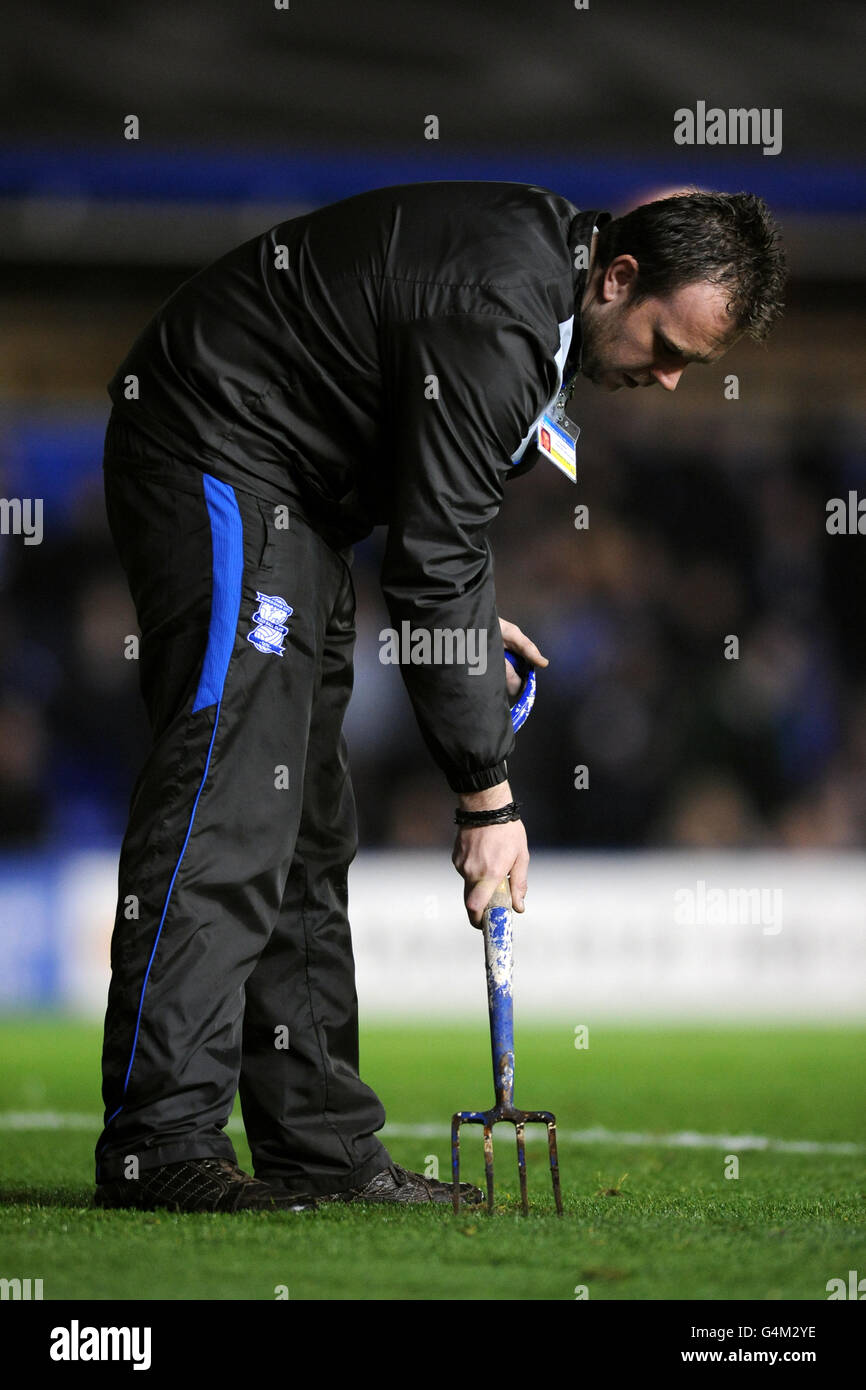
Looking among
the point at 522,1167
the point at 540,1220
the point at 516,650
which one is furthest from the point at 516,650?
the point at 540,1220

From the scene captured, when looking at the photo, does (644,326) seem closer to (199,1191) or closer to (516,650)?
(516,650)

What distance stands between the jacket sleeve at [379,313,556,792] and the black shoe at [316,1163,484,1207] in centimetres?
81

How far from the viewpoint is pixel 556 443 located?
3215mm

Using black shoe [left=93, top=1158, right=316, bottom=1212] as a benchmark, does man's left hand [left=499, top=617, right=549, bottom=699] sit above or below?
above

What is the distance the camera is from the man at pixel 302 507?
2836mm

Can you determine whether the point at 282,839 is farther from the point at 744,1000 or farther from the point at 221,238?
the point at 221,238

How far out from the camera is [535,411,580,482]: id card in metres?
3.13

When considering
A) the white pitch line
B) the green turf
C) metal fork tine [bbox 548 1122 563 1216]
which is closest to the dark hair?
metal fork tine [bbox 548 1122 563 1216]

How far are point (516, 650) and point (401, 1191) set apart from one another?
3.46 feet

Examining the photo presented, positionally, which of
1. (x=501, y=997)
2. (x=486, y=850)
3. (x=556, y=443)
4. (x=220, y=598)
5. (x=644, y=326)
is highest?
(x=644, y=326)

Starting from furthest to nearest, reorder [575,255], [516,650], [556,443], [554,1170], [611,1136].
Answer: [611,1136] → [516,650] → [556,443] → [575,255] → [554,1170]

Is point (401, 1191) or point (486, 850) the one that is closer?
point (486, 850)

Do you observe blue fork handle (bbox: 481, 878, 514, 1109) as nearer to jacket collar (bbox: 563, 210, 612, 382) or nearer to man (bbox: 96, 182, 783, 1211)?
man (bbox: 96, 182, 783, 1211)

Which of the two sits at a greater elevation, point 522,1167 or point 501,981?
point 501,981
